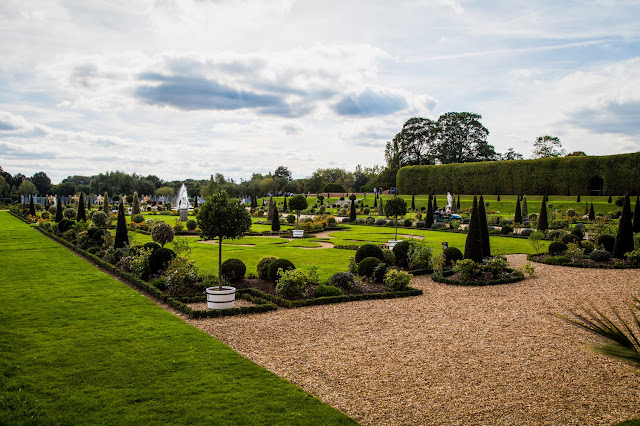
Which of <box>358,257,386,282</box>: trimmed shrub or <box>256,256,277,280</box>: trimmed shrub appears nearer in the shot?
<box>358,257,386,282</box>: trimmed shrub

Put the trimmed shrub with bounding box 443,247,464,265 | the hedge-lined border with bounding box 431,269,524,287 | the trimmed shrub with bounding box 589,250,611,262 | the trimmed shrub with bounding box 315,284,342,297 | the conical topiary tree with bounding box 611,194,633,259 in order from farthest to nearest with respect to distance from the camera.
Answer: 1. the conical topiary tree with bounding box 611,194,633,259
2. the trimmed shrub with bounding box 589,250,611,262
3. the trimmed shrub with bounding box 443,247,464,265
4. the hedge-lined border with bounding box 431,269,524,287
5. the trimmed shrub with bounding box 315,284,342,297

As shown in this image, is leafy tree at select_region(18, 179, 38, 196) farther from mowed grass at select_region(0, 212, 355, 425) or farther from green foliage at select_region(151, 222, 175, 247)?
mowed grass at select_region(0, 212, 355, 425)

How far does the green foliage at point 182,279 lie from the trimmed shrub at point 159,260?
148cm

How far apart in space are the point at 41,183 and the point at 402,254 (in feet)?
334

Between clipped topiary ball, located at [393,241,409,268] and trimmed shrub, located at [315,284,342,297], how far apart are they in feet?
17.8


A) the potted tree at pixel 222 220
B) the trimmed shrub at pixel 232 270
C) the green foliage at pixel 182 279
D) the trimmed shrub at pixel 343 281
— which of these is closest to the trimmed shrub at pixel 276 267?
the trimmed shrub at pixel 232 270

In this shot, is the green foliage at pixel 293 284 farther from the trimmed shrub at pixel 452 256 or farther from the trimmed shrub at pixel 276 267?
the trimmed shrub at pixel 452 256

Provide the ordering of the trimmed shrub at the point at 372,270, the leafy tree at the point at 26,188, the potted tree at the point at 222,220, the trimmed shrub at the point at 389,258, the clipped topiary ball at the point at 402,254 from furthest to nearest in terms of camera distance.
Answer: the leafy tree at the point at 26,188 → the clipped topiary ball at the point at 402,254 → the trimmed shrub at the point at 389,258 → the trimmed shrub at the point at 372,270 → the potted tree at the point at 222,220

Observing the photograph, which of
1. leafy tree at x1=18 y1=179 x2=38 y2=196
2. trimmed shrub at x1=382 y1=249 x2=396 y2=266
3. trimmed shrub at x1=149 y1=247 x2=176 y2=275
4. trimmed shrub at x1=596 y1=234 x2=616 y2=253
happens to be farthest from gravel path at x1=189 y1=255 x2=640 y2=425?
leafy tree at x1=18 y1=179 x2=38 y2=196

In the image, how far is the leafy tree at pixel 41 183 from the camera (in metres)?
97.7

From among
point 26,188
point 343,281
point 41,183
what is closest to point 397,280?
point 343,281

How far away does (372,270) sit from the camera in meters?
14.4

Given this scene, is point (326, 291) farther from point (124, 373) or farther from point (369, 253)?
point (124, 373)

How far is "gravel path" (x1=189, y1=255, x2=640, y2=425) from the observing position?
605 centimetres
